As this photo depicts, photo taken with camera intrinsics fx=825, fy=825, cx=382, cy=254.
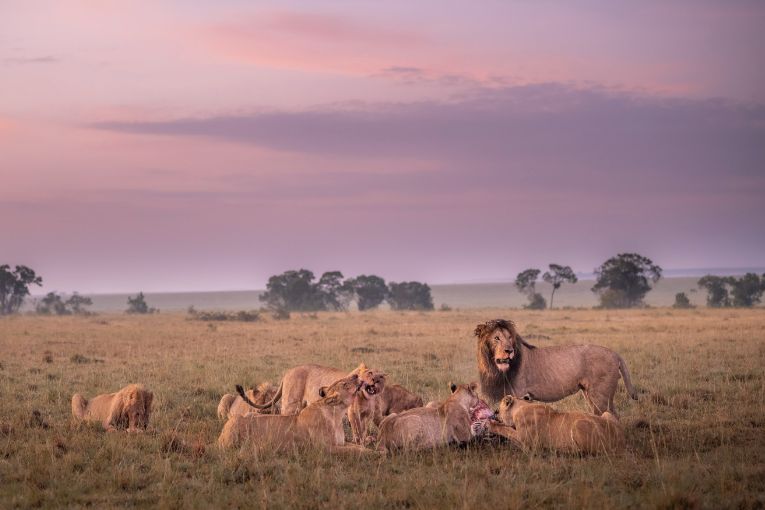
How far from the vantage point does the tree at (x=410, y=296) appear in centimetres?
8831

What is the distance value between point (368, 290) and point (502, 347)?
77287mm

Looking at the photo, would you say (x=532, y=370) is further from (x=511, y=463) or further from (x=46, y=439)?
(x=46, y=439)

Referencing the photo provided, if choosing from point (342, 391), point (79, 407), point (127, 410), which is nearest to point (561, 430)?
point (342, 391)

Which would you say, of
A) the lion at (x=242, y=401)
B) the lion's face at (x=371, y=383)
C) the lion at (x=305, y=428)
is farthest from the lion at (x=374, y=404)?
the lion at (x=242, y=401)

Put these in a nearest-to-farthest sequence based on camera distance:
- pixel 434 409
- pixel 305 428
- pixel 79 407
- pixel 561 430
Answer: pixel 561 430, pixel 305 428, pixel 434 409, pixel 79 407

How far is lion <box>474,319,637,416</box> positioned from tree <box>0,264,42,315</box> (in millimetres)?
75658

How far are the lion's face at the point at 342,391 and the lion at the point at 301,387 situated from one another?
1305mm

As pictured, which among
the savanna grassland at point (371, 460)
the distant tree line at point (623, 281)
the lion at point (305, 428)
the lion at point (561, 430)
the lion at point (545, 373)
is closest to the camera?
the savanna grassland at point (371, 460)

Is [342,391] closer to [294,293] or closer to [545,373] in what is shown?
[545,373]

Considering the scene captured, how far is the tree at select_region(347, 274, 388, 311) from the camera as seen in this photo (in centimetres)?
8844

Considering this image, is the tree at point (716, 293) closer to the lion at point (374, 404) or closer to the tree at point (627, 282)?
the tree at point (627, 282)

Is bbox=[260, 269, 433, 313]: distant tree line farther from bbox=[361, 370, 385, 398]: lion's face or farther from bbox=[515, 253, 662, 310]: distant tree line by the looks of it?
bbox=[361, 370, 385, 398]: lion's face

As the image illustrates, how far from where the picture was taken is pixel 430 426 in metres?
9.98

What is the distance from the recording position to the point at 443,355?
23.2m
